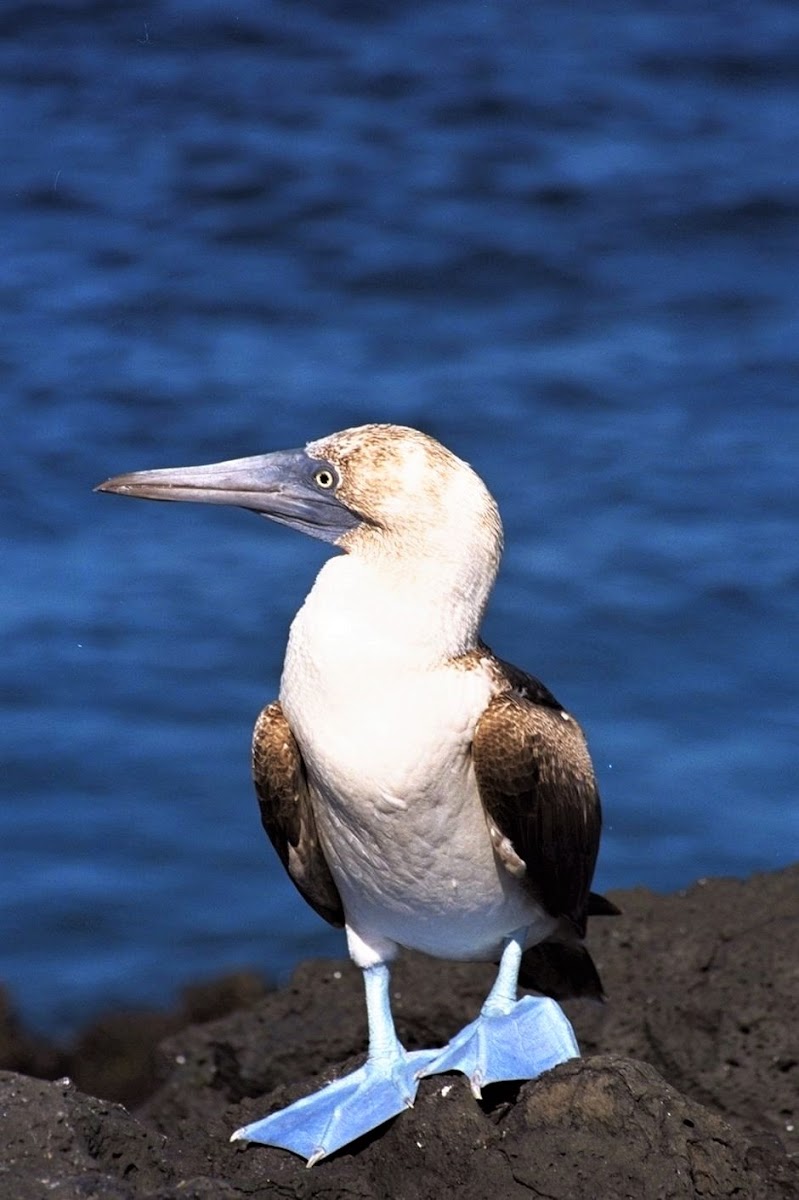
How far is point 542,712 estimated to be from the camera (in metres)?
5.62

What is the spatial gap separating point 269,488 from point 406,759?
85 cm

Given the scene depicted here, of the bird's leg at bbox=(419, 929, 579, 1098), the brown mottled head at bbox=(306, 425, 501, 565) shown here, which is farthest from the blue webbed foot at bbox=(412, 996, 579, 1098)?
the brown mottled head at bbox=(306, 425, 501, 565)

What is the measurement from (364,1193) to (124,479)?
1.98m

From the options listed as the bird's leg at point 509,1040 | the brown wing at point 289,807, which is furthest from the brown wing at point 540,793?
the brown wing at point 289,807

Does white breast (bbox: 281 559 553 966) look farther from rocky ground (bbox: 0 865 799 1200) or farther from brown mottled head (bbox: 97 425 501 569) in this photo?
rocky ground (bbox: 0 865 799 1200)

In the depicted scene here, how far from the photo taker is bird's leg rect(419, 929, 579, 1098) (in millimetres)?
5434

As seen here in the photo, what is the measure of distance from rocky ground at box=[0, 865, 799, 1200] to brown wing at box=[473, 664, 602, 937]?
1.71 ft

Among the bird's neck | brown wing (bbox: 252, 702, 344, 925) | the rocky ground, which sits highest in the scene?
the bird's neck

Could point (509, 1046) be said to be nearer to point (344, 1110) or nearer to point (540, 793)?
point (344, 1110)

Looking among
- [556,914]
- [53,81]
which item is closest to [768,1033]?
→ [556,914]

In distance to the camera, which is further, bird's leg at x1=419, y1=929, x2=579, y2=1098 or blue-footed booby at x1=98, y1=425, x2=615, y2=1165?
bird's leg at x1=419, y1=929, x2=579, y2=1098

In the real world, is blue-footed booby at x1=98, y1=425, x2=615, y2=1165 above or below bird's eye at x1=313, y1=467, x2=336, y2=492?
below

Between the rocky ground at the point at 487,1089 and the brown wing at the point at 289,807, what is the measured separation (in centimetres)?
52

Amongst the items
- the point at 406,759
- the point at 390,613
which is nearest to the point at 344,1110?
the point at 406,759
